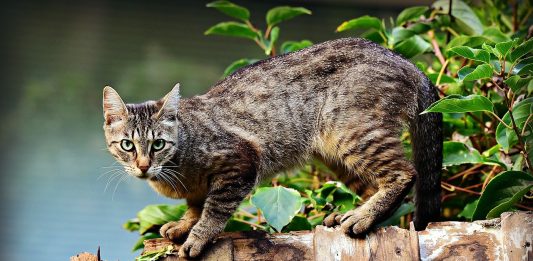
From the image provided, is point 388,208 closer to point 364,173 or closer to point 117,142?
point 364,173

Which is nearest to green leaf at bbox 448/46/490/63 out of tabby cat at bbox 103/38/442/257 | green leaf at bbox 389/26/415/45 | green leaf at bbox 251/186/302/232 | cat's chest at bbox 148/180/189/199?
tabby cat at bbox 103/38/442/257

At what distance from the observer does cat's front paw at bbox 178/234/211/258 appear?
11.0ft

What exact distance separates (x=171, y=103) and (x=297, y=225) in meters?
0.81

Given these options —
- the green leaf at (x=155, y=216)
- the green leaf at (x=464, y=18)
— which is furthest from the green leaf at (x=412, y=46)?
the green leaf at (x=155, y=216)

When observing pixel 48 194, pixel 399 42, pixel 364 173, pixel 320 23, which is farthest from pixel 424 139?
pixel 48 194

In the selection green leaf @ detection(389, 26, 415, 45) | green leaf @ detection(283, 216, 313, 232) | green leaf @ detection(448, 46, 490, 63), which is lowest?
green leaf @ detection(283, 216, 313, 232)

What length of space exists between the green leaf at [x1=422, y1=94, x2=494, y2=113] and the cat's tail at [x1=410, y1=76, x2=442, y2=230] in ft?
1.69

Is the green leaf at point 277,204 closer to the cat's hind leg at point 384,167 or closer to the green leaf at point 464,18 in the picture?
the cat's hind leg at point 384,167

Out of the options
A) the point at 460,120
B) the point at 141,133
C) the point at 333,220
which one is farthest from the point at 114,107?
the point at 460,120

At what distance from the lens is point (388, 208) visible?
11.7 feet

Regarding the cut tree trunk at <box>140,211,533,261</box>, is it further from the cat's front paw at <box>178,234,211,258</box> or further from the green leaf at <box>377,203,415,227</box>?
the green leaf at <box>377,203,415,227</box>

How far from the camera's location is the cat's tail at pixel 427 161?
12.3ft

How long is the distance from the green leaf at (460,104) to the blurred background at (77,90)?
3.82 meters

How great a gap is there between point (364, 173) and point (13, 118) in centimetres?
415
